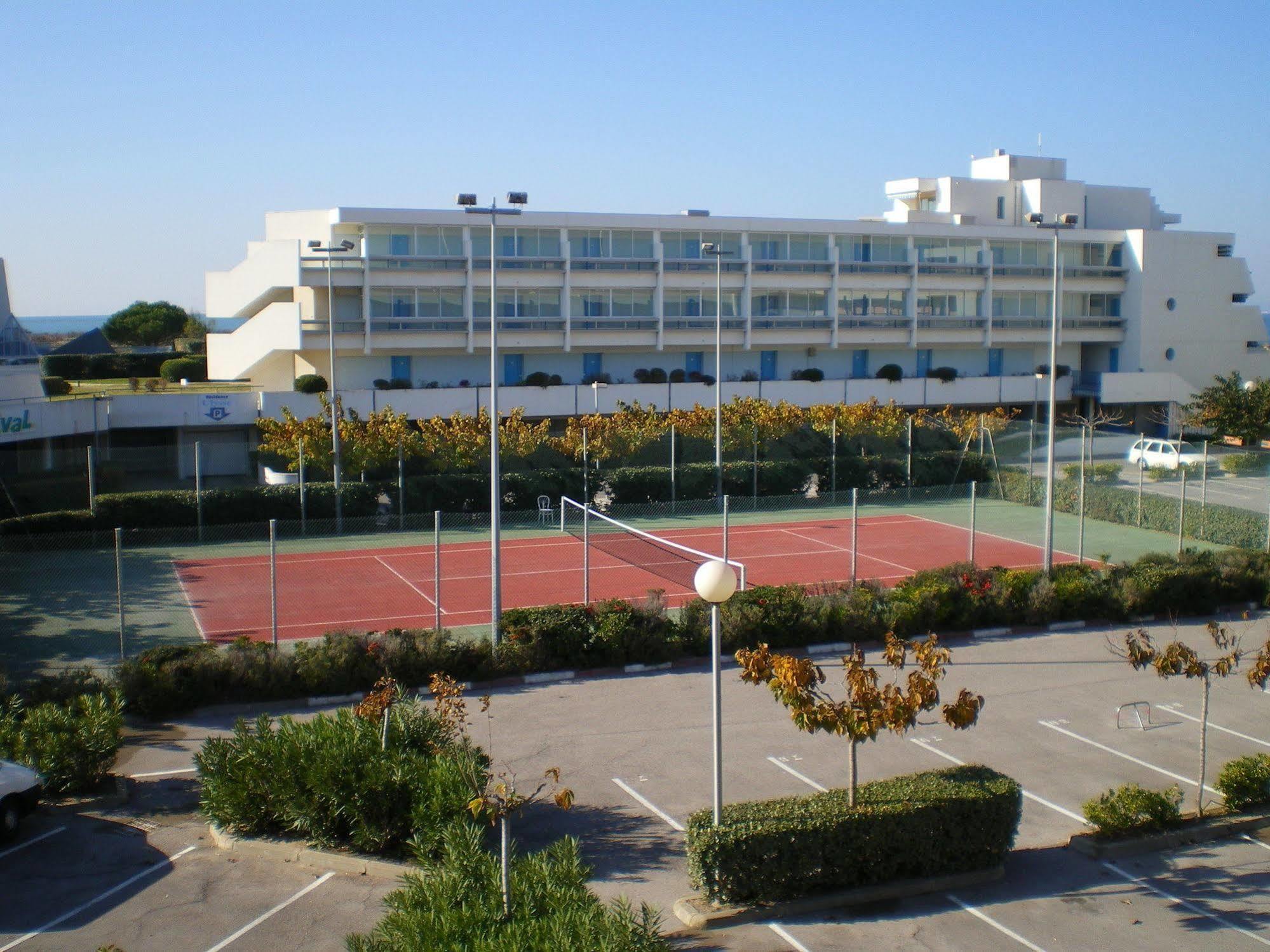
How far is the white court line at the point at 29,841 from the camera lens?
40.2ft

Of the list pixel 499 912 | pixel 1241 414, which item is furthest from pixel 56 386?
pixel 1241 414

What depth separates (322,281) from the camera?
4600 centimetres

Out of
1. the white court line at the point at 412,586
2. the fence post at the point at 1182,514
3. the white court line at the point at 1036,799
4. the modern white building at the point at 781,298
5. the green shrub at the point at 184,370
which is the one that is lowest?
the white court line at the point at 1036,799

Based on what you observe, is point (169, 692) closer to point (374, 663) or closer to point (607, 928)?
point (374, 663)

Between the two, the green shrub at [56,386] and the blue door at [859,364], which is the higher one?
the blue door at [859,364]

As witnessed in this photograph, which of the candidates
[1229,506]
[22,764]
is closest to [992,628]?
[1229,506]

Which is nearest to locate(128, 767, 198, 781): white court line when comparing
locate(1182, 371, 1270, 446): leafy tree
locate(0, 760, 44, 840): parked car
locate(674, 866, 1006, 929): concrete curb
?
locate(0, 760, 44, 840): parked car

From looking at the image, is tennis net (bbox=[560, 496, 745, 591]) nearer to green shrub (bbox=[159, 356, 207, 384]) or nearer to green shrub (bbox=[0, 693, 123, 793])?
green shrub (bbox=[0, 693, 123, 793])

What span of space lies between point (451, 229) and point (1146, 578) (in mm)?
33364

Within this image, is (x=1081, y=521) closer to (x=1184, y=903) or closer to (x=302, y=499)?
(x=1184, y=903)

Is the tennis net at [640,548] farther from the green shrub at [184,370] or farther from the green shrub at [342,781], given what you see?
the green shrub at [184,370]

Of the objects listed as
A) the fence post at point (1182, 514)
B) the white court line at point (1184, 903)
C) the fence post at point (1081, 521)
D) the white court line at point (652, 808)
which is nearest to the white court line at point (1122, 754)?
the white court line at point (1184, 903)

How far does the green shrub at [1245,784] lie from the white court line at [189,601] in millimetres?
15954

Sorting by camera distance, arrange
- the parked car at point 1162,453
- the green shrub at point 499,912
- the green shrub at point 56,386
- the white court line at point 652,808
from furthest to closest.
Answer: the green shrub at point 56,386, the parked car at point 1162,453, the white court line at point 652,808, the green shrub at point 499,912
